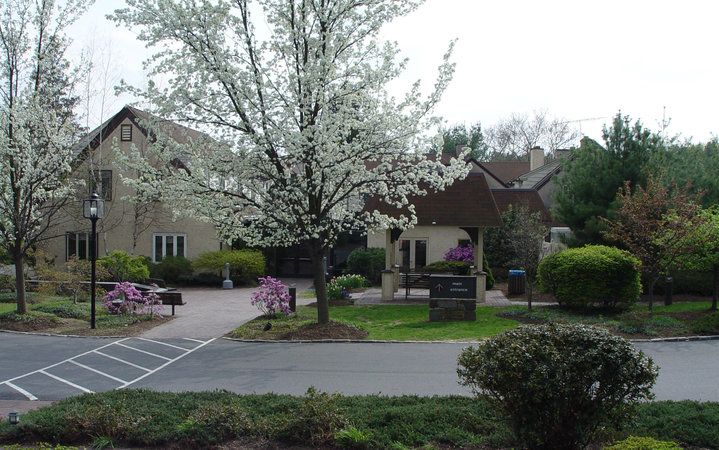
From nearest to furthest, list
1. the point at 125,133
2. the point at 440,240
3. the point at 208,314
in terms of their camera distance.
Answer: the point at 208,314 < the point at 440,240 < the point at 125,133

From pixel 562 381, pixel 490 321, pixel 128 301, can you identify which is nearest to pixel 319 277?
pixel 490 321

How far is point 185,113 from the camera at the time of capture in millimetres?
15969

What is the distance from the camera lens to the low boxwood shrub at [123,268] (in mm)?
26406

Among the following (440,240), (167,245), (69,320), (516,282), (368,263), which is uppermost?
(440,240)

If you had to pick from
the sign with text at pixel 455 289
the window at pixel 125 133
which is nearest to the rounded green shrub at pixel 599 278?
the sign with text at pixel 455 289

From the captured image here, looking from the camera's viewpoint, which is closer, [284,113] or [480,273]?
[284,113]

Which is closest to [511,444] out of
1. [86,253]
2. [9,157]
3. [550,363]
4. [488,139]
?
[550,363]

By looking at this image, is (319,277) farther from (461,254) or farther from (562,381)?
(461,254)

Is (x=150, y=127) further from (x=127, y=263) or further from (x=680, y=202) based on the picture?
(x=680, y=202)

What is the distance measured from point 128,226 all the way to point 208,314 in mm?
14046

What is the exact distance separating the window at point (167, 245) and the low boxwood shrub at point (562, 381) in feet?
92.8

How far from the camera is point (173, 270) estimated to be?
3089 centimetres

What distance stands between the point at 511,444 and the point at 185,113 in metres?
11.8

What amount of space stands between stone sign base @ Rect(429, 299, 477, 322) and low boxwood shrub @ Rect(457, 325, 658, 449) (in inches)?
462
